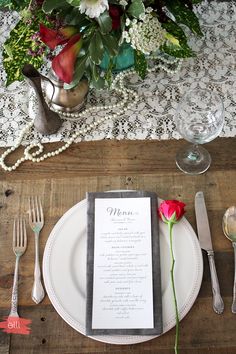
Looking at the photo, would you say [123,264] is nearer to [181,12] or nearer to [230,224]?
[230,224]

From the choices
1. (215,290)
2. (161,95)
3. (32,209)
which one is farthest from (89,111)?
(215,290)

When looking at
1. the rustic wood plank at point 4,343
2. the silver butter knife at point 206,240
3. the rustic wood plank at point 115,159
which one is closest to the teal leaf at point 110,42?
the rustic wood plank at point 115,159

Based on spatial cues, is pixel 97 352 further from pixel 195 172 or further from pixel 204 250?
pixel 195 172

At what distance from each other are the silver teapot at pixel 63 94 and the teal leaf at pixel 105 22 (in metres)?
0.19

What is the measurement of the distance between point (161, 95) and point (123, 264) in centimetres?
45

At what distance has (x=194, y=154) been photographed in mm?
868

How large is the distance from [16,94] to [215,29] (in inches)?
22.0

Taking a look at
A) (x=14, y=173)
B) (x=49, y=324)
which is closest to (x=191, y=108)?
(x=14, y=173)

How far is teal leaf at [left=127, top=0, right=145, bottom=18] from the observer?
27.2 inches

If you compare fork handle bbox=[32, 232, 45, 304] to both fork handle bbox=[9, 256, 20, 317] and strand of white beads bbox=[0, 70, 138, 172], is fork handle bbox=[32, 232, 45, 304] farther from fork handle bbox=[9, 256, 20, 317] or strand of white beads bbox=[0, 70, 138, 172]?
strand of white beads bbox=[0, 70, 138, 172]

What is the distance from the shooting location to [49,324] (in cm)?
69

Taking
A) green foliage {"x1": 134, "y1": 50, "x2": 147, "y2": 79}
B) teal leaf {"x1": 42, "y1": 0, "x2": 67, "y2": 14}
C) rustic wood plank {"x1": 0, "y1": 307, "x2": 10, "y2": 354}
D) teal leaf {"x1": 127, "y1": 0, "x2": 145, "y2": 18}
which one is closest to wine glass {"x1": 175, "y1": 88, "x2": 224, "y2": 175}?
green foliage {"x1": 134, "y1": 50, "x2": 147, "y2": 79}

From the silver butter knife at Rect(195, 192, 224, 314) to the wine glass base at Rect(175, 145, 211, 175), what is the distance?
7 cm

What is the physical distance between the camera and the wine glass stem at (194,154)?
861mm
